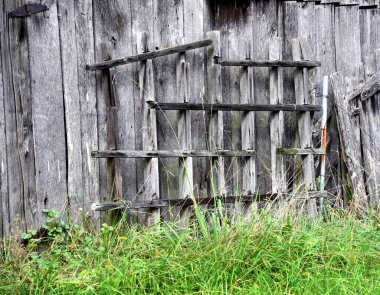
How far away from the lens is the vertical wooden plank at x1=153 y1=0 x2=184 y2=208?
5.34 m

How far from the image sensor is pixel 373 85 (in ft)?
20.8

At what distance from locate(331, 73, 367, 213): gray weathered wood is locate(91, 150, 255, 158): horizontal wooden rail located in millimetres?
1017

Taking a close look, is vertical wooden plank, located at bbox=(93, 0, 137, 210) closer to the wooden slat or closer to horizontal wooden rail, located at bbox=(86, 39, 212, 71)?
horizontal wooden rail, located at bbox=(86, 39, 212, 71)

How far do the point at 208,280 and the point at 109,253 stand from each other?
76 cm

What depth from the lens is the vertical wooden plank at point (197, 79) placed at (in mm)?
5488

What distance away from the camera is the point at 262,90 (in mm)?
5875

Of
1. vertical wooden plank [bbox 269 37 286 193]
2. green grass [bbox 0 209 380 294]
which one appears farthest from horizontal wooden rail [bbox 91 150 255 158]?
green grass [bbox 0 209 380 294]

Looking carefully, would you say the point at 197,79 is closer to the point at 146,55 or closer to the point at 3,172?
the point at 146,55

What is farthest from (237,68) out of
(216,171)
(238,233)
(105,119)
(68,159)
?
(238,233)

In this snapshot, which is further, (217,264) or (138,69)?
(138,69)

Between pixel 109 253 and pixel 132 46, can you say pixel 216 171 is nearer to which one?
pixel 132 46

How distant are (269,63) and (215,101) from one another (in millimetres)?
638

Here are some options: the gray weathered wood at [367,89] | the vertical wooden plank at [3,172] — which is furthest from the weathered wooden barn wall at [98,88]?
the gray weathered wood at [367,89]

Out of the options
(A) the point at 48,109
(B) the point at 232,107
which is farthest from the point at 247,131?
(A) the point at 48,109
